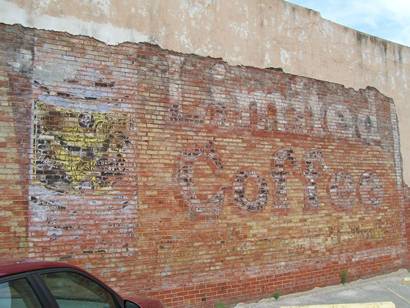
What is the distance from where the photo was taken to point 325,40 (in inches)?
376

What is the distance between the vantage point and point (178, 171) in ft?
23.3

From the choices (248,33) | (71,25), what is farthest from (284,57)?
(71,25)

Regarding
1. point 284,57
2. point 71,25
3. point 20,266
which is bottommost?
point 20,266

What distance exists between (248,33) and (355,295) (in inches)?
192

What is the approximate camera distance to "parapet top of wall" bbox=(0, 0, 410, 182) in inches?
251

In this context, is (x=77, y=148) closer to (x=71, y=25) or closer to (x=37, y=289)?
(x=71, y=25)

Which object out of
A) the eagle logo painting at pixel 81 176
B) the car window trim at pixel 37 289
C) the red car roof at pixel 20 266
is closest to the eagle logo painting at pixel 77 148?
the eagle logo painting at pixel 81 176

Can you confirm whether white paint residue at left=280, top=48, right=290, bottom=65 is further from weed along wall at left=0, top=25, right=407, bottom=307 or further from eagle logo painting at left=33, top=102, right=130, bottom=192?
eagle logo painting at left=33, top=102, right=130, bottom=192

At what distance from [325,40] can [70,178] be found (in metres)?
5.92

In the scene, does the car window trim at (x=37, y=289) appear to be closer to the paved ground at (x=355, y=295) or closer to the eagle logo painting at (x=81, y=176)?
the eagle logo painting at (x=81, y=176)

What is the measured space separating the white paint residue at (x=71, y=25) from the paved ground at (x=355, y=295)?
14.4 ft

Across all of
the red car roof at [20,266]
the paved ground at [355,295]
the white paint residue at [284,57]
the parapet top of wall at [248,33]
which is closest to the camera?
the red car roof at [20,266]

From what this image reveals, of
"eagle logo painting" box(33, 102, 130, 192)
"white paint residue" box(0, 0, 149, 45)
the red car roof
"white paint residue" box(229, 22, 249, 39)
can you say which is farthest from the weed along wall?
the red car roof

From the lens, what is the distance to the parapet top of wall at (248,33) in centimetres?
639
